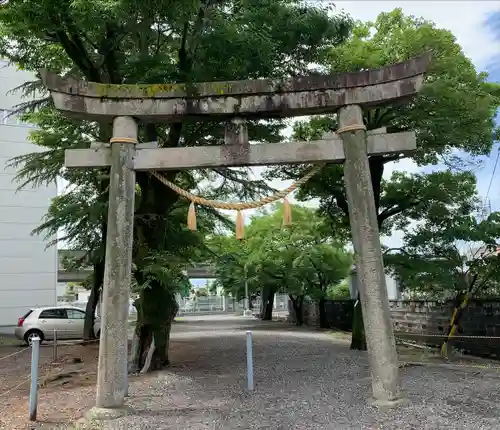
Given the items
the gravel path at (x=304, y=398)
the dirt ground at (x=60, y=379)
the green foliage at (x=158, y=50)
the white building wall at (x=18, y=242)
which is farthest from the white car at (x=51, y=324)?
the gravel path at (x=304, y=398)

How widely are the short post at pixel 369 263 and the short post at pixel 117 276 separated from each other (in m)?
3.20

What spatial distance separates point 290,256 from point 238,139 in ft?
57.0

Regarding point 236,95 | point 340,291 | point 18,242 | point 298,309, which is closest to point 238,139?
point 236,95

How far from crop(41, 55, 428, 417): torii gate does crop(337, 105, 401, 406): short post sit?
0.01 m

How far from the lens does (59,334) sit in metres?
19.1

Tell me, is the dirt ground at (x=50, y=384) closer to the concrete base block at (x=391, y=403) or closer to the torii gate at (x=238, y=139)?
the torii gate at (x=238, y=139)

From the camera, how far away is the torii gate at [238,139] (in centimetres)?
682

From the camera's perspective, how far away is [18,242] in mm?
24859

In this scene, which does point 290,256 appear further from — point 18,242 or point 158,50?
point 158,50

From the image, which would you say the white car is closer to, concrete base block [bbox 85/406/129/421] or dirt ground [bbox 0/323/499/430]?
dirt ground [bbox 0/323/499/430]

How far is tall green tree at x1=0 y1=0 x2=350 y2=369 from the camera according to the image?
8.44 metres

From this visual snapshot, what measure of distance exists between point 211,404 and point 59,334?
14019 millimetres

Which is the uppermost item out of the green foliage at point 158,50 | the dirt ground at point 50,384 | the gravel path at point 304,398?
the green foliage at point 158,50

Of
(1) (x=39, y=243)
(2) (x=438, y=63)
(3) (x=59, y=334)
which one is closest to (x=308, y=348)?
(2) (x=438, y=63)
